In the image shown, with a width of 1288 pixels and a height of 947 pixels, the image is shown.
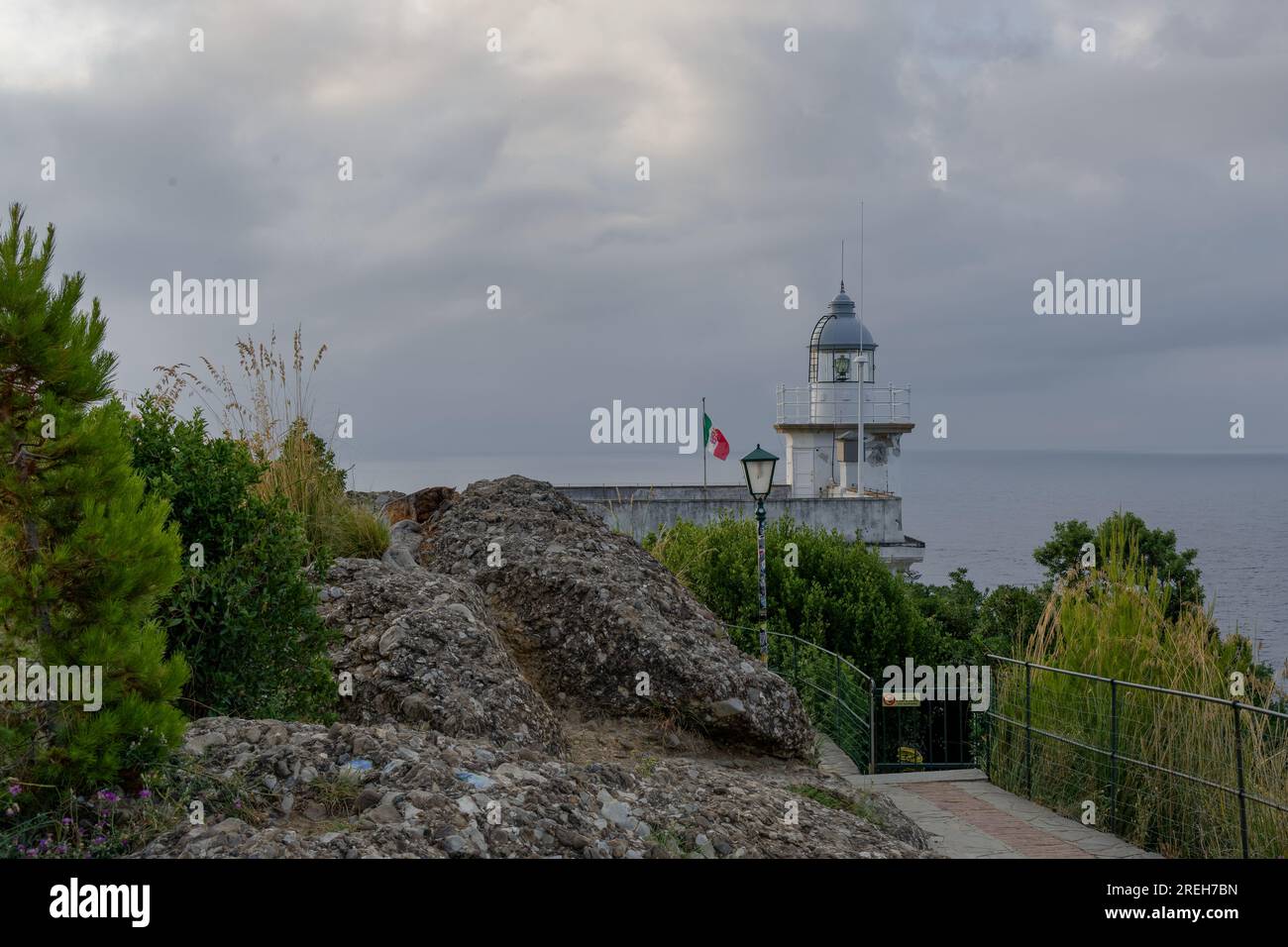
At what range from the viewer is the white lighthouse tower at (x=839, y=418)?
4134 cm

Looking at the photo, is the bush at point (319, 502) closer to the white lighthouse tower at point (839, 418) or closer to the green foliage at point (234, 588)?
the green foliage at point (234, 588)

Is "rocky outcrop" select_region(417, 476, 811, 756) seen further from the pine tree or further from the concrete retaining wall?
the concrete retaining wall

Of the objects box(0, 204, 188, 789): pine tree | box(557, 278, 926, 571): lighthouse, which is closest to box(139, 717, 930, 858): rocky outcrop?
box(0, 204, 188, 789): pine tree

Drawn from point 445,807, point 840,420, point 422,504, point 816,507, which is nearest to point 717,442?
point 816,507

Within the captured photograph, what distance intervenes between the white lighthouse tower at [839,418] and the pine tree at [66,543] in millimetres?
37269

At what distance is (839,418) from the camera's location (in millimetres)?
41781

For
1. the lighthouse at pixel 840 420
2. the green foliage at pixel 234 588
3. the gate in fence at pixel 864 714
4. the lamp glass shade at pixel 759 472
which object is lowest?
the gate in fence at pixel 864 714

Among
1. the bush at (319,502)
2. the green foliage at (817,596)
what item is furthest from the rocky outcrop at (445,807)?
the green foliage at (817,596)

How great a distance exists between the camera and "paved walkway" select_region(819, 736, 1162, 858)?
24.4ft

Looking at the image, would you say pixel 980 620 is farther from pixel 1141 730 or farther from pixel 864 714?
pixel 1141 730

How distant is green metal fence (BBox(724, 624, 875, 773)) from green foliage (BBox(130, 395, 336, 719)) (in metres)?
6.88

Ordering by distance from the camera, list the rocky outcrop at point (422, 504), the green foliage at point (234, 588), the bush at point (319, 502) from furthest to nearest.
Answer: the rocky outcrop at point (422, 504) < the bush at point (319, 502) < the green foliage at point (234, 588)

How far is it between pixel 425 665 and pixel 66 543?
324 centimetres
